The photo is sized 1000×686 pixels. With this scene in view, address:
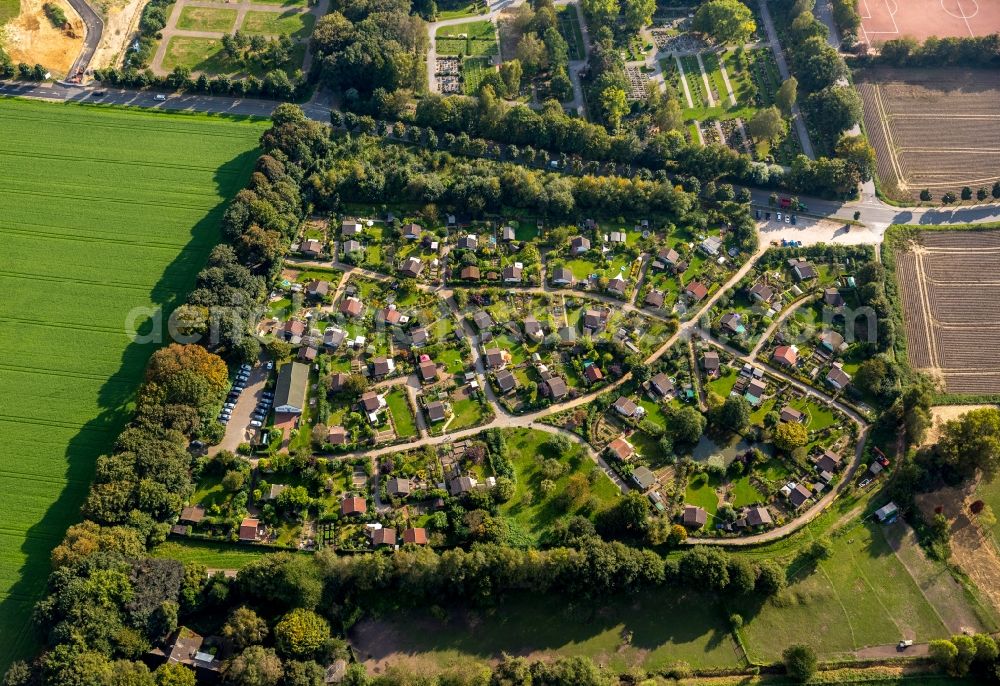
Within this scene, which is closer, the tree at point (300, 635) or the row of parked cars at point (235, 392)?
the tree at point (300, 635)

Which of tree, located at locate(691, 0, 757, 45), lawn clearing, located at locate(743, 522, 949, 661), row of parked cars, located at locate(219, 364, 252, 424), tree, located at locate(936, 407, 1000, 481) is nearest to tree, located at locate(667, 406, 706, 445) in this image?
lawn clearing, located at locate(743, 522, 949, 661)

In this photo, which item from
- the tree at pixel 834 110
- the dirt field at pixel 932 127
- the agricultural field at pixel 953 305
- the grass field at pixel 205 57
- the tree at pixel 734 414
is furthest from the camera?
A: the grass field at pixel 205 57

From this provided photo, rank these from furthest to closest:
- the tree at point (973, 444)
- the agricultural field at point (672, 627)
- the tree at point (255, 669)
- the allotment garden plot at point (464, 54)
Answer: the allotment garden plot at point (464, 54)
the tree at point (973, 444)
the agricultural field at point (672, 627)
the tree at point (255, 669)

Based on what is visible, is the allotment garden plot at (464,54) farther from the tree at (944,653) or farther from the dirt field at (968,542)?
the tree at (944,653)

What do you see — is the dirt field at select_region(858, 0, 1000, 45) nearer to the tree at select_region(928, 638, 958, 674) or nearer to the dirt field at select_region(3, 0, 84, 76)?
the tree at select_region(928, 638, 958, 674)

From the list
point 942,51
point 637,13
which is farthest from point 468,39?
Answer: point 942,51

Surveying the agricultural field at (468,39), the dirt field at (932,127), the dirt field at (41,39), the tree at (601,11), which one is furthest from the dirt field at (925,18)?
the dirt field at (41,39)

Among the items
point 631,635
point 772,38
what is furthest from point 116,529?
point 772,38
